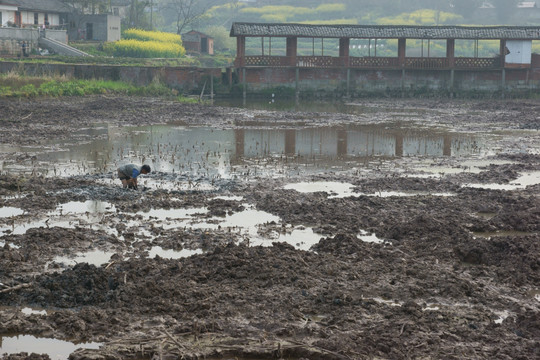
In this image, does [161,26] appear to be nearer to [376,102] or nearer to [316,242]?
[376,102]

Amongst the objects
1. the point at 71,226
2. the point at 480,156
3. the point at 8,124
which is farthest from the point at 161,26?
the point at 71,226

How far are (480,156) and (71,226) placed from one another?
41.0ft

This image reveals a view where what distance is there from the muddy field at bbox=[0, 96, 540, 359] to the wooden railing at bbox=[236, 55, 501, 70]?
22423 mm

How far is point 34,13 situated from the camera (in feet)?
190

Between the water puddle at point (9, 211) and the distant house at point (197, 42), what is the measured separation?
58.3 meters

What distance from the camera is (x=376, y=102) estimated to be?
40.8 meters

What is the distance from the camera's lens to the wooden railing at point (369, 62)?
43.4 m

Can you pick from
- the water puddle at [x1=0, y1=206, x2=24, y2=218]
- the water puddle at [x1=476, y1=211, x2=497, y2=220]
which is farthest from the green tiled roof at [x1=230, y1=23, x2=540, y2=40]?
the water puddle at [x1=0, y1=206, x2=24, y2=218]

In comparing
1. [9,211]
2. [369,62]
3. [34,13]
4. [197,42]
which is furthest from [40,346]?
[197,42]

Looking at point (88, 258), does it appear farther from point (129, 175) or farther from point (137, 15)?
point (137, 15)

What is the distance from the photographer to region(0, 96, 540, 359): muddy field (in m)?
7.99

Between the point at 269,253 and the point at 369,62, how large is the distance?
35334 millimetres

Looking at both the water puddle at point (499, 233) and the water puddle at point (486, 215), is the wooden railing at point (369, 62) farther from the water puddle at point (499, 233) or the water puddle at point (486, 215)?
the water puddle at point (499, 233)

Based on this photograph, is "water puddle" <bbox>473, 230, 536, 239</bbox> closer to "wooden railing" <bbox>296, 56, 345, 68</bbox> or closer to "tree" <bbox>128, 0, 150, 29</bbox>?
"wooden railing" <bbox>296, 56, 345, 68</bbox>
